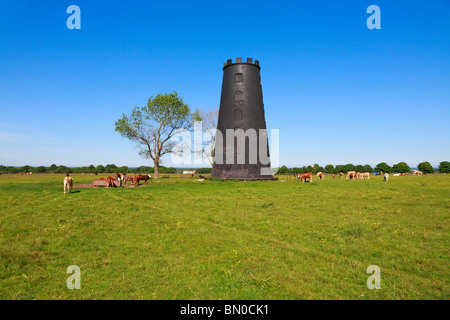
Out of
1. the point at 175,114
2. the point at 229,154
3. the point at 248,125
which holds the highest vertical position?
the point at 175,114

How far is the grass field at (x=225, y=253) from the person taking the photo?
4.60 meters

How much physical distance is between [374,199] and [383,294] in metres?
12.0

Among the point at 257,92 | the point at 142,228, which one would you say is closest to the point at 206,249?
the point at 142,228

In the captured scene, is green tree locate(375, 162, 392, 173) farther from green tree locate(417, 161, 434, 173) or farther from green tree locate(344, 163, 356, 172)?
green tree locate(344, 163, 356, 172)

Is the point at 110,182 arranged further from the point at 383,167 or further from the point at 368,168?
the point at 383,167

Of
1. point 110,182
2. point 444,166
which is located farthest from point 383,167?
point 110,182

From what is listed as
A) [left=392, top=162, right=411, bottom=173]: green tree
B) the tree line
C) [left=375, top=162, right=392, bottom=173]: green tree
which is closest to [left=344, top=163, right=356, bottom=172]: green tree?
the tree line

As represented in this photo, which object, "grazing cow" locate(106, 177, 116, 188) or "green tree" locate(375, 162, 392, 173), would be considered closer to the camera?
"grazing cow" locate(106, 177, 116, 188)

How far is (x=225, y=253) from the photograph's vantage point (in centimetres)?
635

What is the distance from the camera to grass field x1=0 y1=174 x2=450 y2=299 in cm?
460

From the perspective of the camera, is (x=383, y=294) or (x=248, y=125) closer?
(x=383, y=294)

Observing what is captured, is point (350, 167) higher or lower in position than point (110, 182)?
higher
